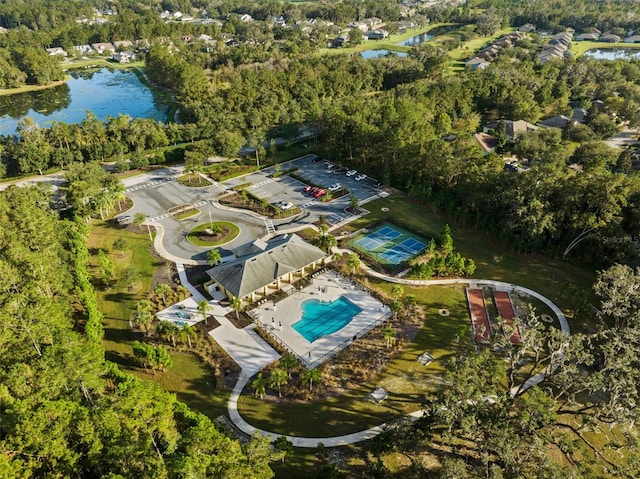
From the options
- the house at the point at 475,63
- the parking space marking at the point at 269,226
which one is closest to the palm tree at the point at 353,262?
the parking space marking at the point at 269,226

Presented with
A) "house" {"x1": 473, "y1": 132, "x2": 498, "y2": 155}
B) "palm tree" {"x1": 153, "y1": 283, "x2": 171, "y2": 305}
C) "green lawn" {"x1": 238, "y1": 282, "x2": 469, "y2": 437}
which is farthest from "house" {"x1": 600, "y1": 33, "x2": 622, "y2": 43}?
"palm tree" {"x1": 153, "y1": 283, "x2": 171, "y2": 305}

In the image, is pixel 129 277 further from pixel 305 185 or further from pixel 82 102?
pixel 82 102

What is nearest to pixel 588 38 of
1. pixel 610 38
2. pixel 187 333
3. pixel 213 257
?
pixel 610 38

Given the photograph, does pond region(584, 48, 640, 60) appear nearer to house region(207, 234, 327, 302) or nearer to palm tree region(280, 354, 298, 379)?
house region(207, 234, 327, 302)

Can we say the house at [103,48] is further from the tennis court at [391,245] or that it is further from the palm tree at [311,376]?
the palm tree at [311,376]

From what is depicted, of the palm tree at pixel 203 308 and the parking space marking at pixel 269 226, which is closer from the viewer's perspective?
the palm tree at pixel 203 308
